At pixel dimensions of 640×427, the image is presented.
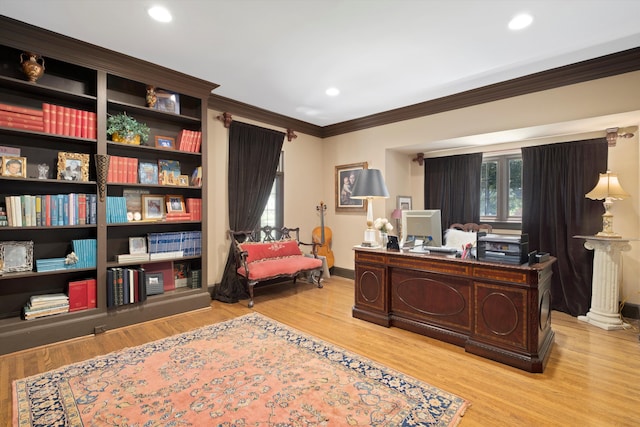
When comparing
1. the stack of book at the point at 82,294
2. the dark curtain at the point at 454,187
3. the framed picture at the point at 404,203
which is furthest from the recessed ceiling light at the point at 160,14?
the dark curtain at the point at 454,187

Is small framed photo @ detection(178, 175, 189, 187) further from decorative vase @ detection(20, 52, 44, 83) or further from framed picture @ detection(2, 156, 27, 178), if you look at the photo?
decorative vase @ detection(20, 52, 44, 83)

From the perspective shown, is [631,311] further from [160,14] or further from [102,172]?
[102,172]

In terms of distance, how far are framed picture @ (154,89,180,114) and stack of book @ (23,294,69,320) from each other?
2295 millimetres

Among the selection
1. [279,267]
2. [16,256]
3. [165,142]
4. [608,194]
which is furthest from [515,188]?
[16,256]

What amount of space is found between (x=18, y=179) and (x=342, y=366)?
10.9 ft

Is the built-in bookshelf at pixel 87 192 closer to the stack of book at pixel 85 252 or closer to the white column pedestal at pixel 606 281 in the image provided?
the stack of book at pixel 85 252

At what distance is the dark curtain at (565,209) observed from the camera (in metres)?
3.74

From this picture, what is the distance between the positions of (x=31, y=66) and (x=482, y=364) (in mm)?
4817

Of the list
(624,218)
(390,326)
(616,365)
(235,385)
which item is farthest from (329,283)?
(624,218)

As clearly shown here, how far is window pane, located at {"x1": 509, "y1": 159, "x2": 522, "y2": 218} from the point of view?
4.41 m

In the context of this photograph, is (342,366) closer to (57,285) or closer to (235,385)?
(235,385)

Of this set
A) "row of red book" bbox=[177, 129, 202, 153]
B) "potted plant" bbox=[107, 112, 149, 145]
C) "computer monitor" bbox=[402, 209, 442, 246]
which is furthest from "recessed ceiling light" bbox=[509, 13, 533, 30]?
"potted plant" bbox=[107, 112, 149, 145]

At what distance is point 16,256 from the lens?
2.87 m

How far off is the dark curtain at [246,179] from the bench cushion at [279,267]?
1.46 feet
